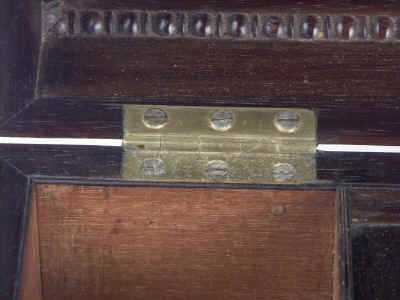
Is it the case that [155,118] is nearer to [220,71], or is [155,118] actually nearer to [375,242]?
[220,71]

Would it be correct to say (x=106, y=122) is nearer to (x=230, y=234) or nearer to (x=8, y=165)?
(x=8, y=165)

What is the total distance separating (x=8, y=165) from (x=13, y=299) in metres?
0.18

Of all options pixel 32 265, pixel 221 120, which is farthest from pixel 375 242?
pixel 32 265

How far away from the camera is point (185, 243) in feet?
2.83

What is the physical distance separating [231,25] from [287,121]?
15 centimetres

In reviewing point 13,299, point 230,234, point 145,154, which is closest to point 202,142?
point 145,154

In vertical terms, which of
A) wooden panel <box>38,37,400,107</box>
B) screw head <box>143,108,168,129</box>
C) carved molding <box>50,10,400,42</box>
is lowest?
screw head <box>143,108,168,129</box>

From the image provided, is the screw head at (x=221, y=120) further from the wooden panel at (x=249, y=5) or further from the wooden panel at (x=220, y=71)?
the wooden panel at (x=249, y=5)

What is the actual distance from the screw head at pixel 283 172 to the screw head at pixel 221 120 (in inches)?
3.6

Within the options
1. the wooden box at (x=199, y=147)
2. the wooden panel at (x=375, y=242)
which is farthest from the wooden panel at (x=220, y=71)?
the wooden panel at (x=375, y=242)

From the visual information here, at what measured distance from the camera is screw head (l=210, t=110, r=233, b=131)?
0.72m

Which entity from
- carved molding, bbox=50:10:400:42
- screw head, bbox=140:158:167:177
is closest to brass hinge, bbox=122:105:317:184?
screw head, bbox=140:158:167:177

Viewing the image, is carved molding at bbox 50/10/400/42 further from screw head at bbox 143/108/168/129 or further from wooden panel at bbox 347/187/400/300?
wooden panel at bbox 347/187/400/300

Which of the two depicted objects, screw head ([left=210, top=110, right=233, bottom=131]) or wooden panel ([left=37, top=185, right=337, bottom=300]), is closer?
screw head ([left=210, top=110, right=233, bottom=131])
